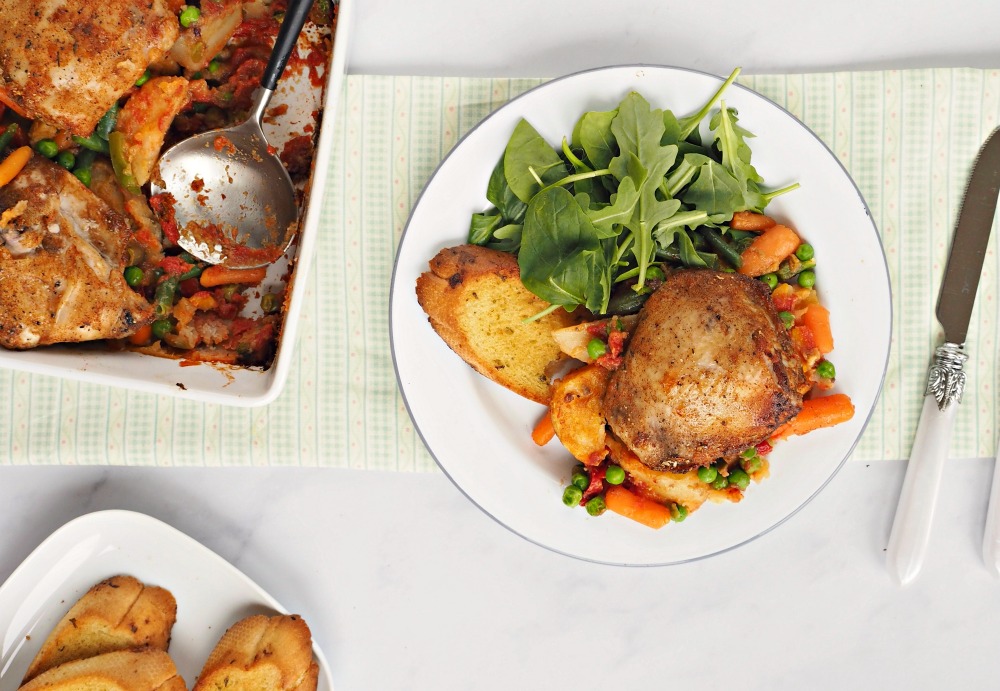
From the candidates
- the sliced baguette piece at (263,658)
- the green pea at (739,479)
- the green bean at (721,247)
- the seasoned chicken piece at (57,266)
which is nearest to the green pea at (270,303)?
the seasoned chicken piece at (57,266)

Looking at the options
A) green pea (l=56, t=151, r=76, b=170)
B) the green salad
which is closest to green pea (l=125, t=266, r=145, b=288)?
green pea (l=56, t=151, r=76, b=170)

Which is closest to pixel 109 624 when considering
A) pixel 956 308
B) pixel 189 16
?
pixel 189 16

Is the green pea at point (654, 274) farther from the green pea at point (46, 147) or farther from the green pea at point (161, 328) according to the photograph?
the green pea at point (46, 147)

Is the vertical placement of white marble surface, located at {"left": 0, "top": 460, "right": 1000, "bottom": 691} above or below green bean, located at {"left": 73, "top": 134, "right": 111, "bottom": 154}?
below

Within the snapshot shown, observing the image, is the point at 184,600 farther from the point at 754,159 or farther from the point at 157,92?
the point at 754,159

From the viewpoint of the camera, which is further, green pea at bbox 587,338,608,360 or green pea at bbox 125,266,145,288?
green pea at bbox 125,266,145,288

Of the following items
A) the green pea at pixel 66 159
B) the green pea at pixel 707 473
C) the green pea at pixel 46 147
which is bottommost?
the green pea at pixel 707 473

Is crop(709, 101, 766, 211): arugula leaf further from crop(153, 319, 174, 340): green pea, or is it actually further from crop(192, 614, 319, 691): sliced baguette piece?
crop(192, 614, 319, 691): sliced baguette piece
